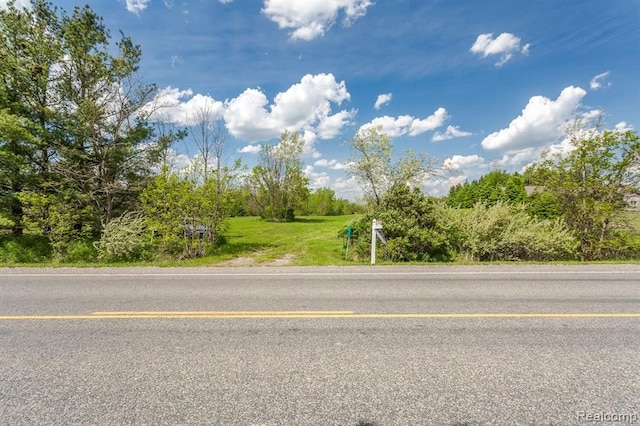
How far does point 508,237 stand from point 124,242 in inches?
563

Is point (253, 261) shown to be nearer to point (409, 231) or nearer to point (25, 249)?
point (409, 231)

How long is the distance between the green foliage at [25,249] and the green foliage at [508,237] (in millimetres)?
15902

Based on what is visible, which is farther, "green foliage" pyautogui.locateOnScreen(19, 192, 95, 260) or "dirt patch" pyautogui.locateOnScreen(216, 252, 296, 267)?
"green foliage" pyautogui.locateOnScreen(19, 192, 95, 260)

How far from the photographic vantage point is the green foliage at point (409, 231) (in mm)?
10898

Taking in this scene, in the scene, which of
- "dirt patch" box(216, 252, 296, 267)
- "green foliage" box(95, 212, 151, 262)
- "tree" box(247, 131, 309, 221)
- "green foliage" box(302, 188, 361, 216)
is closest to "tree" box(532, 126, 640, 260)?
"dirt patch" box(216, 252, 296, 267)

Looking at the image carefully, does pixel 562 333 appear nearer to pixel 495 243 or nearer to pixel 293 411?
pixel 293 411

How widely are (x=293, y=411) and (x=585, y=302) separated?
590 centimetres

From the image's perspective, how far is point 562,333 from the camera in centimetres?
395

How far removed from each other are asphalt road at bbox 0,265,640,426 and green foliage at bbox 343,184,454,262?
4.51 metres

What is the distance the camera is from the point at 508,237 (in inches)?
427

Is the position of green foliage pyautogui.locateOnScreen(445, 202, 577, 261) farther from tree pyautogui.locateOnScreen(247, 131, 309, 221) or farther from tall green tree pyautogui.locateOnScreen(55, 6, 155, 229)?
tree pyautogui.locateOnScreen(247, 131, 309, 221)

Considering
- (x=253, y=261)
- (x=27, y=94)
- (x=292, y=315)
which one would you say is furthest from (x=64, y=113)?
(x=292, y=315)

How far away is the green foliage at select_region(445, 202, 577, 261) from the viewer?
35.3 ft

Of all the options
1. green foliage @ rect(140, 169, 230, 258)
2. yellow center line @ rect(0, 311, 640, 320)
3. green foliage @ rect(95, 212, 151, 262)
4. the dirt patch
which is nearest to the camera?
yellow center line @ rect(0, 311, 640, 320)
